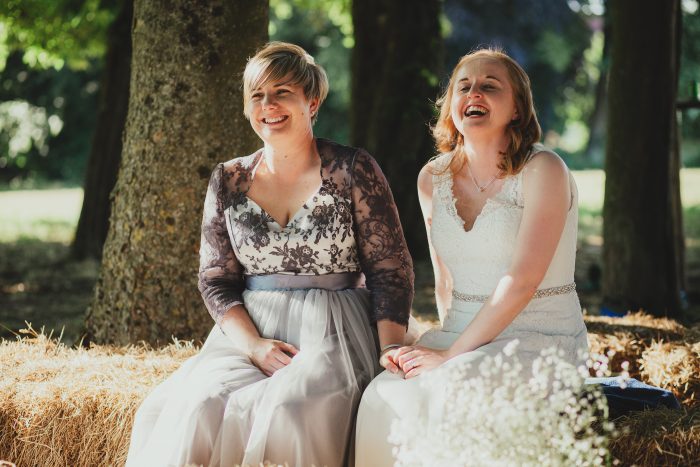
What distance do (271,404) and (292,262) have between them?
0.82 metres

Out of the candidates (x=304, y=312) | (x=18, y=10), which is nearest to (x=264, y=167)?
(x=304, y=312)

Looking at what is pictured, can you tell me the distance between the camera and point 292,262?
3.88 meters

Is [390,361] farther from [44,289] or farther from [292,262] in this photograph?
[44,289]

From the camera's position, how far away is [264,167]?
4.08 m

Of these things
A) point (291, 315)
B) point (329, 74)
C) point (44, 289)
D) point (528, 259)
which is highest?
point (329, 74)

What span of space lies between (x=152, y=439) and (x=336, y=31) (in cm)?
2614

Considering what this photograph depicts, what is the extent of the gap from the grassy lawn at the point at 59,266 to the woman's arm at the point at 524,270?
314 centimetres

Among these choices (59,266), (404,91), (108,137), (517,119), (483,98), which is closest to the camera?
(483,98)

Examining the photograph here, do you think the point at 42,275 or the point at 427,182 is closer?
the point at 427,182

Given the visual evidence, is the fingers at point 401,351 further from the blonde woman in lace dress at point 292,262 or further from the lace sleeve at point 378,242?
the lace sleeve at point 378,242

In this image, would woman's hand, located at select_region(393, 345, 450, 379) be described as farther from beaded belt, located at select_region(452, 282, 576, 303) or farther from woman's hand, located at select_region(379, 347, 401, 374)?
beaded belt, located at select_region(452, 282, 576, 303)

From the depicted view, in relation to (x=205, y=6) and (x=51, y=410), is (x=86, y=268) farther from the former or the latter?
(x=51, y=410)

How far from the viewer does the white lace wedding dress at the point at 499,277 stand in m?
3.56

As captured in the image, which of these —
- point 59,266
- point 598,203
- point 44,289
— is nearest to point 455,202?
point 44,289
